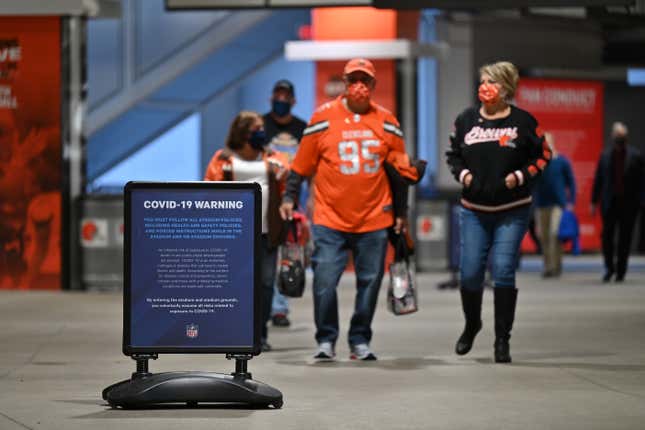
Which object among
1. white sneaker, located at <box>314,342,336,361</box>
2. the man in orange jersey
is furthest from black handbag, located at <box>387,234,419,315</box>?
white sneaker, located at <box>314,342,336,361</box>

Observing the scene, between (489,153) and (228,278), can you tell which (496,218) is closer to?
(489,153)

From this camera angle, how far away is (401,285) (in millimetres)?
10250

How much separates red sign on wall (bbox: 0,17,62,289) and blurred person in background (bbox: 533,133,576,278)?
5.99 meters

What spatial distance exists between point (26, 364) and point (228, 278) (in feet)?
8.31

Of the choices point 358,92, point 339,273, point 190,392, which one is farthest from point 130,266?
point 358,92

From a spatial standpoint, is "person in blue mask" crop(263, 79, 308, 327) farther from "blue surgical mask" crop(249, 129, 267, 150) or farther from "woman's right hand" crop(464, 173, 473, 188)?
"woman's right hand" crop(464, 173, 473, 188)

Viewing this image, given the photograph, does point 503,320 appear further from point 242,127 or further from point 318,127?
point 242,127

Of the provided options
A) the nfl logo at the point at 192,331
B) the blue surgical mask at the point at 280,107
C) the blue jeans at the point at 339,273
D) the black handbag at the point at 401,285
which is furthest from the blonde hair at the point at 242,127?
the nfl logo at the point at 192,331

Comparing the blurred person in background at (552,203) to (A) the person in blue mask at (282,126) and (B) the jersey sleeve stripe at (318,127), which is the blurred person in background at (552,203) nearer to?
(A) the person in blue mask at (282,126)

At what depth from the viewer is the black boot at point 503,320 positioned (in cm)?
987

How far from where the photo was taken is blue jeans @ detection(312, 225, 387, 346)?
393 inches

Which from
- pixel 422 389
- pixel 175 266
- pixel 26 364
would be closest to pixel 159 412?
pixel 175 266

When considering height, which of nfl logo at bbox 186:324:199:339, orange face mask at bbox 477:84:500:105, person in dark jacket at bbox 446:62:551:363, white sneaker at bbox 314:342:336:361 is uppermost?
orange face mask at bbox 477:84:500:105

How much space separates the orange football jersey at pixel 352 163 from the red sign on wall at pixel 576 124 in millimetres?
15339
